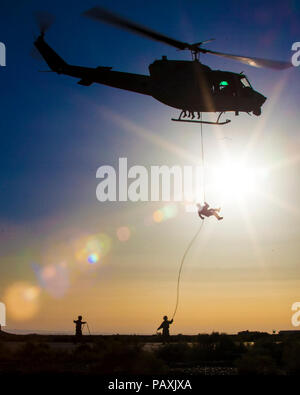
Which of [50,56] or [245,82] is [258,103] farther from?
[50,56]

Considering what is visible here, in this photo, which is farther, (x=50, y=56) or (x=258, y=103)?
(x=258, y=103)

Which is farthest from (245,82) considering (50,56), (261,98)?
(50,56)

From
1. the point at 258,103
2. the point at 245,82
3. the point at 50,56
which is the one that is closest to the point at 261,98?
the point at 258,103

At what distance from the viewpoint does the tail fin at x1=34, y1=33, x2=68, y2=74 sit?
24.9 meters

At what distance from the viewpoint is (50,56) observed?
25359mm

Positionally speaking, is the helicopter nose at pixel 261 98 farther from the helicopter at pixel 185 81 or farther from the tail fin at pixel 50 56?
the tail fin at pixel 50 56

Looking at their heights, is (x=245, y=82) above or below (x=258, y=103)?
above

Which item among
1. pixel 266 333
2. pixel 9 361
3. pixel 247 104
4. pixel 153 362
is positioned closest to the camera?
pixel 153 362

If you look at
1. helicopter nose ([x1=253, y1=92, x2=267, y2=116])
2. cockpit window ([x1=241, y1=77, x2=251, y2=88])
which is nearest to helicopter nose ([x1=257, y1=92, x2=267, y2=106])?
helicopter nose ([x1=253, y1=92, x2=267, y2=116])

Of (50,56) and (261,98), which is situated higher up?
(50,56)
